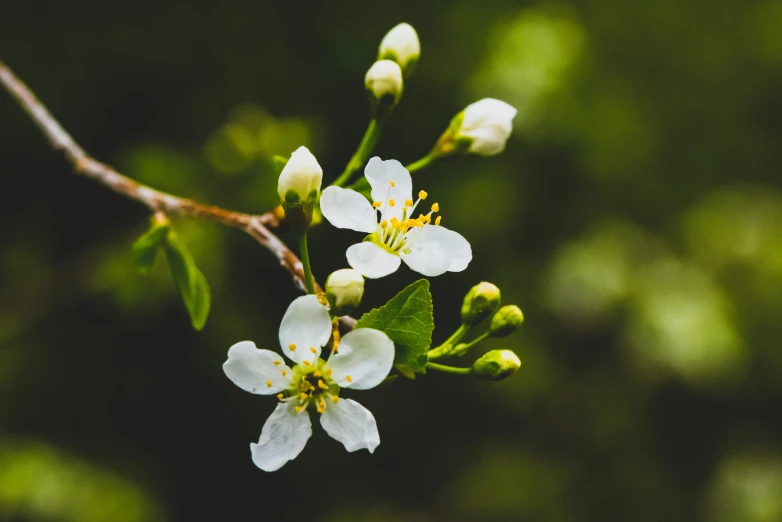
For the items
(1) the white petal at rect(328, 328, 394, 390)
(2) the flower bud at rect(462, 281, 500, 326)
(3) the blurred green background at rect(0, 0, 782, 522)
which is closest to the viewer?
(1) the white petal at rect(328, 328, 394, 390)

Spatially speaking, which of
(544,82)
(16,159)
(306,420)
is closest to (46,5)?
(16,159)

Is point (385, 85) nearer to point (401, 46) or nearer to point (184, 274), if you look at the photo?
point (401, 46)

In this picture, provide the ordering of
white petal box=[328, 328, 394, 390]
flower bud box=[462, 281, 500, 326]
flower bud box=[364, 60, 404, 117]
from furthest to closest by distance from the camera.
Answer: flower bud box=[364, 60, 404, 117] → flower bud box=[462, 281, 500, 326] → white petal box=[328, 328, 394, 390]

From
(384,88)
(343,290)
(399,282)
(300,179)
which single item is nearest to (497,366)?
(343,290)

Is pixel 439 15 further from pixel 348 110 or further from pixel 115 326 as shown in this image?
pixel 115 326

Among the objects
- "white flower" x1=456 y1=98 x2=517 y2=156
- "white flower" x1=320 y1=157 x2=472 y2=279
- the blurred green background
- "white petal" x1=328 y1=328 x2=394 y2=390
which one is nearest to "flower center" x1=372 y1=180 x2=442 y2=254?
"white flower" x1=320 y1=157 x2=472 y2=279

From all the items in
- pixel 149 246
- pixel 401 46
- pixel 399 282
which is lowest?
pixel 149 246

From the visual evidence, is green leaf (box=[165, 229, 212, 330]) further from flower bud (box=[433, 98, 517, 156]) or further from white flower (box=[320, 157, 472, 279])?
flower bud (box=[433, 98, 517, 156])
